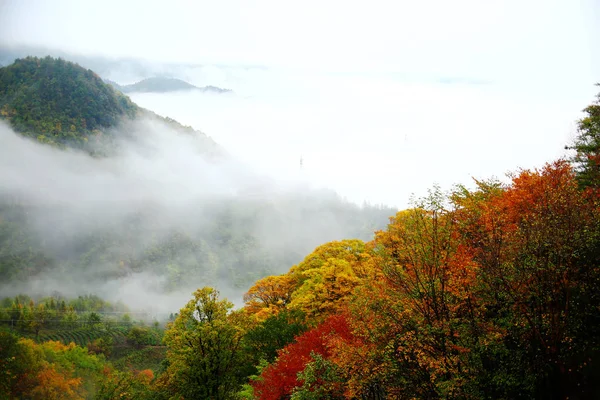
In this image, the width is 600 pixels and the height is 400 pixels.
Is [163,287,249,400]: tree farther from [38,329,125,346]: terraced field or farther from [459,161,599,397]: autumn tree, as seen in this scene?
[38,329,125,346]: terraced field

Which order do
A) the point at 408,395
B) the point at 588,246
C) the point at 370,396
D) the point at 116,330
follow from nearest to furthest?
the point at 588,246 < the point at 408,395 < the point at 370,396 < the point at 116,330

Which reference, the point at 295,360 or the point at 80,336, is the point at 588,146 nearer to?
the point at 295,360

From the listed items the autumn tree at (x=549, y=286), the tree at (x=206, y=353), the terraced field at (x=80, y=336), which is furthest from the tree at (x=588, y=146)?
the terraced field at (x=80, y=336)

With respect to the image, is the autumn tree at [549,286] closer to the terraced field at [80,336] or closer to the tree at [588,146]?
the tree at [588,146]

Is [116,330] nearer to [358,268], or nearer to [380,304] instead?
[358,268]

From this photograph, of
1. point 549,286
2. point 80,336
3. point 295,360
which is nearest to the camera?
point 549,286

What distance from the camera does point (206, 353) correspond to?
36781 mm

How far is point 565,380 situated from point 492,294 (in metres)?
5.03

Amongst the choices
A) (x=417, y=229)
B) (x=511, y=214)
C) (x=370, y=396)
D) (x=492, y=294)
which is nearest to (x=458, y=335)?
(x=492, y=294)

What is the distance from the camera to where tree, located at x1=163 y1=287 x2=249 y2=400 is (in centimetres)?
3616

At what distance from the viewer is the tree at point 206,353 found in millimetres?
36156

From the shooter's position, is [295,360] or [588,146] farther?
[588,146]

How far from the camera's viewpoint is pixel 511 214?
25578 millimetres

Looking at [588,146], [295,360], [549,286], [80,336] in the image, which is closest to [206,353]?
[295,360]
